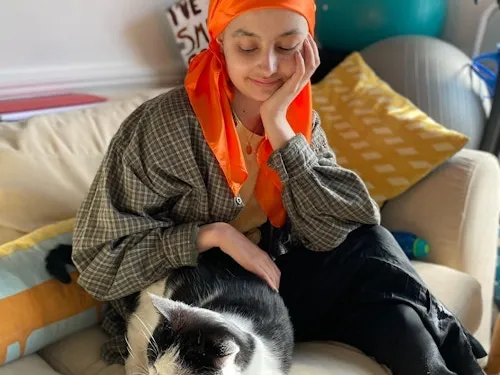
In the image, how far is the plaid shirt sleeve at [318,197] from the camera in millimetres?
1155

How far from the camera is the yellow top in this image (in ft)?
4.05

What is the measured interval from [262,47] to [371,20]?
1230mm

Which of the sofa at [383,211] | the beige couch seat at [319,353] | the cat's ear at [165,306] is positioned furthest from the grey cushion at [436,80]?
the cat's ear at [165,306]

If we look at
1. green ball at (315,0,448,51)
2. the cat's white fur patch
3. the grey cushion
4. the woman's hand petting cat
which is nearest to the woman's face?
the woman's hand petting cat

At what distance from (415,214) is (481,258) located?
21cm

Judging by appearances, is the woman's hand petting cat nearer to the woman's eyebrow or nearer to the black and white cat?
the black and white cat

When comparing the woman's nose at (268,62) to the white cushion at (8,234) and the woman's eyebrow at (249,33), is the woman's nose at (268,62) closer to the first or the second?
the woman's eyebrow at (249,33)

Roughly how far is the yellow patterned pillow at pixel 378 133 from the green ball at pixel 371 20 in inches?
13.0

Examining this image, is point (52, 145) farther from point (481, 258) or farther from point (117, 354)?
point (481, 258)

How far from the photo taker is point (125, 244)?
3.86ft

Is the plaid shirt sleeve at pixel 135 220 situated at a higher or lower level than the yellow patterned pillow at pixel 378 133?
higher

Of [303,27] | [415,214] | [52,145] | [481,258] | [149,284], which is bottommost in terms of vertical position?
[481,258]

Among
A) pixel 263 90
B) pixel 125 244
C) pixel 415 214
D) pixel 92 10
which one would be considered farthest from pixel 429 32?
pixel 125 244

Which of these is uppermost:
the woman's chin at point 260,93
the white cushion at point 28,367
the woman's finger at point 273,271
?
the woman's chin at point 260,93
